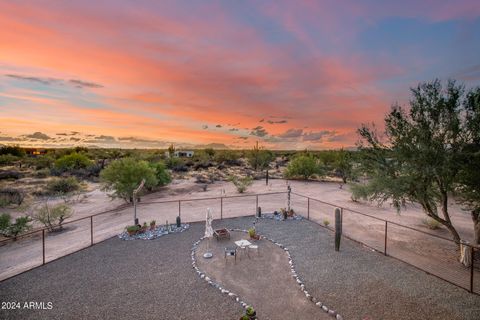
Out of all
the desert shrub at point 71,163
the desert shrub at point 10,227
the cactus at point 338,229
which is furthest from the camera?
the desert shrub at point 71,163

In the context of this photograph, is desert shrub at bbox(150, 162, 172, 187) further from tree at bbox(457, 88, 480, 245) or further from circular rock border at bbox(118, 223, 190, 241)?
tree at bbox(457, 88, 480, 245)

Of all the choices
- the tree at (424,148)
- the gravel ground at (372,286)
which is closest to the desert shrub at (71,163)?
the gravel ground at (372,286)

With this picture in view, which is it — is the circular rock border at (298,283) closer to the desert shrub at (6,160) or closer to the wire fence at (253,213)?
the wire fence at (253,213)

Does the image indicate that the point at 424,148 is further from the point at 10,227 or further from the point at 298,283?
the point at 10,227

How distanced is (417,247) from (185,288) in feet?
38.0

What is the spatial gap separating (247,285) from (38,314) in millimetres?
6554

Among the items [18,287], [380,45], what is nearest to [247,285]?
[18,287]

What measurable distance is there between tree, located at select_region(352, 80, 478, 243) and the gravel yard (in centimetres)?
342

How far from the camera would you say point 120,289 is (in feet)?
29.3

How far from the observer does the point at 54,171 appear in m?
41.7

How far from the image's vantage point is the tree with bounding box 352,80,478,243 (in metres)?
10.1

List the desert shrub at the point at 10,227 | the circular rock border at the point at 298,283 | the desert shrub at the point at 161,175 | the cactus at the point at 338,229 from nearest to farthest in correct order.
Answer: the circular rock border at the point at 298,283 < the cactus at the point at 338,229 < the desert shrub at the point at 10,227 < the desert shrub at the point at 161,175

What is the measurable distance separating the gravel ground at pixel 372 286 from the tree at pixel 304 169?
25.4 m

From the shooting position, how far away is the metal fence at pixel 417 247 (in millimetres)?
9734
